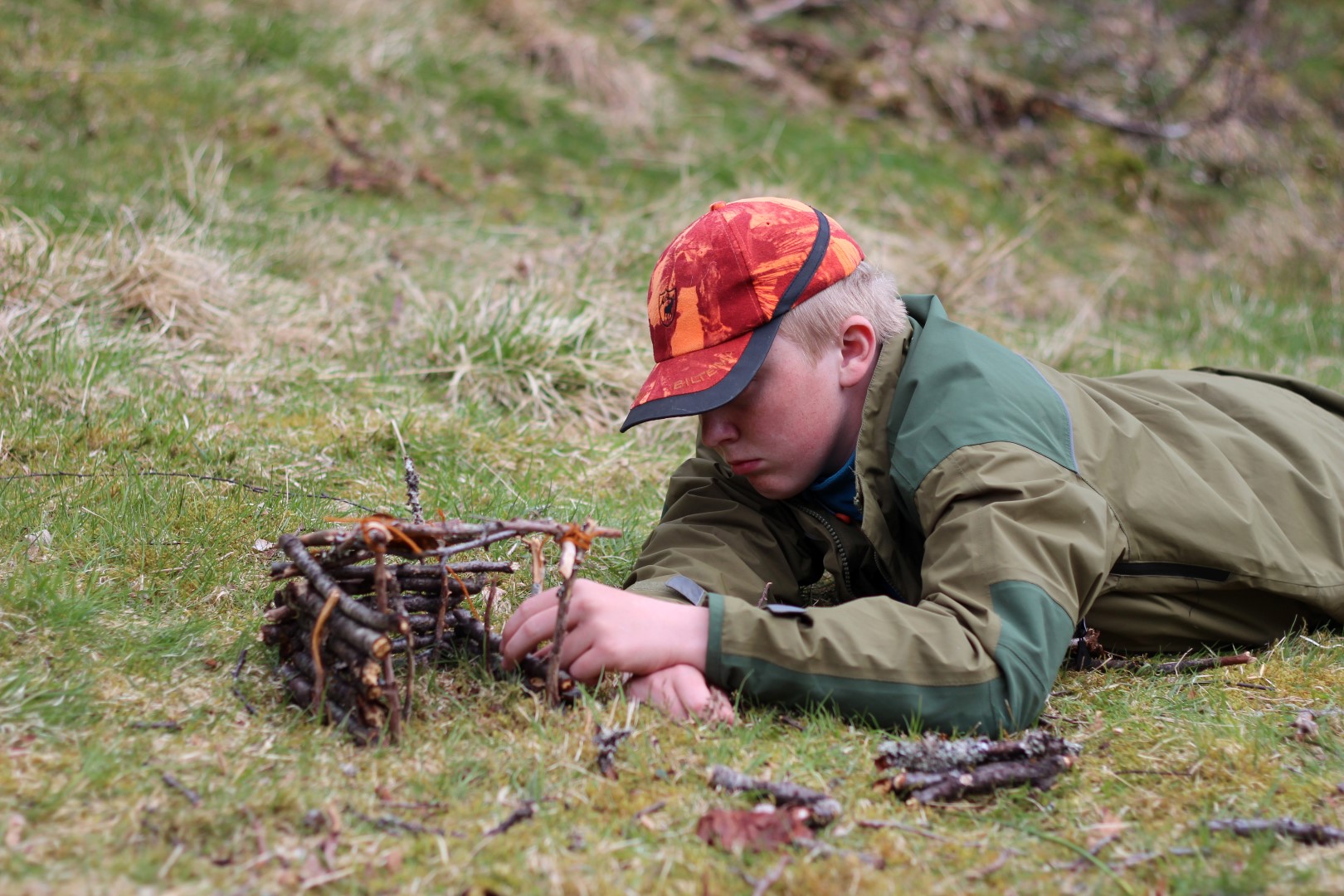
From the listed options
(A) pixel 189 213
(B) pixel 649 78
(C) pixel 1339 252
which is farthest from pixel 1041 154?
(A) pixel 189 213

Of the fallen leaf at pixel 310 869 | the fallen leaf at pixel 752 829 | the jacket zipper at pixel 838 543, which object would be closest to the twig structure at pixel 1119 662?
the jacket zipper at pixel 838 543

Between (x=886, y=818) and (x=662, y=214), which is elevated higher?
(x=662, y=214)

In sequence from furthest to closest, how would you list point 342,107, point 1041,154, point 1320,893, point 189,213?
point 1041,154 < point 342,107 < point 189,213 < point 1320,893

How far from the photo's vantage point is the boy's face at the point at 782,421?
2.90 m

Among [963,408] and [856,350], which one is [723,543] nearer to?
[856,350]

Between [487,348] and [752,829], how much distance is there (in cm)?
326

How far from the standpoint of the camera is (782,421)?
2.93 metres

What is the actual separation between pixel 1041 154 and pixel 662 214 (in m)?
4.89

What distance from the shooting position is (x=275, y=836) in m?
1.97

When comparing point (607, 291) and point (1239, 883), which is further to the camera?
point (607, 291)

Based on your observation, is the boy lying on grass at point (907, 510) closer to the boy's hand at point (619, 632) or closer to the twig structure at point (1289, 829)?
the boy's hand at point (619, 632)

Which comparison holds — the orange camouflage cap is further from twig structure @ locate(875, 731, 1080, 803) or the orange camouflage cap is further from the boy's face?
twig structure @ locate(875, 731, 1080, 803)

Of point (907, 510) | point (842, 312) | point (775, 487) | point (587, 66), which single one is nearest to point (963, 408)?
point (907, 510)

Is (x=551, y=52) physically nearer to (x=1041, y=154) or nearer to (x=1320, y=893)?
(x=1041, y=154)
